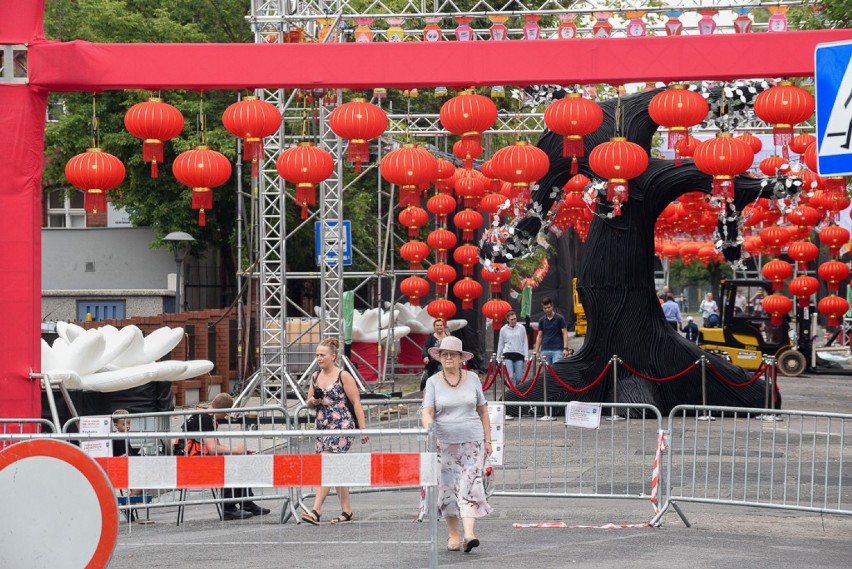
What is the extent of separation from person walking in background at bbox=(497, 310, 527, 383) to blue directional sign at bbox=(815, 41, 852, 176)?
16.0 meters

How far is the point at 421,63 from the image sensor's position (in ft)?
38.2

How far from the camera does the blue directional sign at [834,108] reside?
6645mm

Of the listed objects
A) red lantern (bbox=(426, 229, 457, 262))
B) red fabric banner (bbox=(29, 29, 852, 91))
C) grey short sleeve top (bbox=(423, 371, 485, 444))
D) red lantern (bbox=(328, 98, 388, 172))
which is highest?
red fabric banner (bbox=(29, 29, 852, 91))

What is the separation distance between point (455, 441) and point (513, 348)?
1334 centimetres

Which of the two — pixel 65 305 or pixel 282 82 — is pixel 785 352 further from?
pixel 282 82

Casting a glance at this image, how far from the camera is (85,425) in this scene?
38.8 ft

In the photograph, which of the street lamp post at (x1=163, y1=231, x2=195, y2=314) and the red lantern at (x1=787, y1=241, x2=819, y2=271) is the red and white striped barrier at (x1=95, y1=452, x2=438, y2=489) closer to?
the street lamp post at (x1=163, y1=231, x2=195, y2=314)

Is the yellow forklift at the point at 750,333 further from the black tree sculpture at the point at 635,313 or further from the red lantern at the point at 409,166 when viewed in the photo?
the red lantern at the point at 409,166

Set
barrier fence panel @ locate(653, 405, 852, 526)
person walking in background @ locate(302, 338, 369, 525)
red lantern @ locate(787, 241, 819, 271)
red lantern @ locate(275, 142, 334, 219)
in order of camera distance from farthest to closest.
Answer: red lantern @ locate(787, 241, 819, 271)
red lantern @ locate(275, 142, 334, 219)
barrier fence panel @ locate(653, 405, 852, 526)
person walking in background @ locate(302, 338, 369, 525)

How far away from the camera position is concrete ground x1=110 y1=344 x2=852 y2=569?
9289 millimetres

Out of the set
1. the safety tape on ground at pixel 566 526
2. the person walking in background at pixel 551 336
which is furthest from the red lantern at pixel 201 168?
the person walking in background at pixel 551 336

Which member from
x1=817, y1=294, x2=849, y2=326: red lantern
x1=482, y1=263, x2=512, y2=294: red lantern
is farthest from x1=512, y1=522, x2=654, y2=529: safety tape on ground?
x1=817, y1=294, x2=849, y2=326: red lantern

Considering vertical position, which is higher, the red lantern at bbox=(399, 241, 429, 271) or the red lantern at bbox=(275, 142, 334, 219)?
the red lantern at bbox=(275, 142, 334, 219)

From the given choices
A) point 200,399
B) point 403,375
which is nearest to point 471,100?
point 200,399
